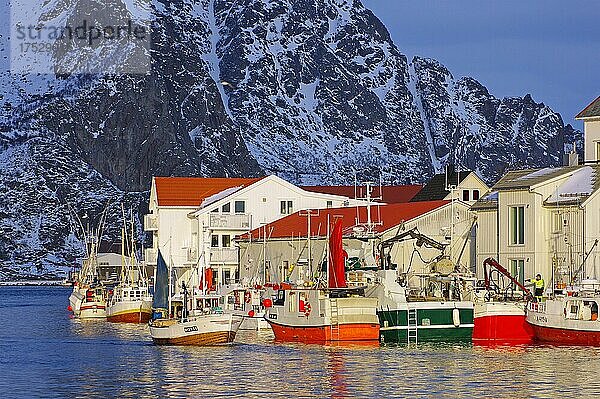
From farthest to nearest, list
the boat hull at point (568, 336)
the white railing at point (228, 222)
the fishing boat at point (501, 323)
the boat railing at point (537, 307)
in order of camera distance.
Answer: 1. the white railing at point (228, 222)
2. the fishing boat at point (501, 323)
3. the boat railing at point (537, 307)
4. the boat hull at point (568, 336)

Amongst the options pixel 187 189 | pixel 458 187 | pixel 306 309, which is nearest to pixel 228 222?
pixel 187 189

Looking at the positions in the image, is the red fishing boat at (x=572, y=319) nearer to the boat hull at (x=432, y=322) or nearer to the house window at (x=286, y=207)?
the boat hull at (x=432, y=322)

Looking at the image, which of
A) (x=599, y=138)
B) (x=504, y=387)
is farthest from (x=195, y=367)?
(x=599, y=138)

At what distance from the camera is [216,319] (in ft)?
221

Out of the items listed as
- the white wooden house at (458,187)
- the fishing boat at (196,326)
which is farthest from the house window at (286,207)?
the fishing boat at (196,326)

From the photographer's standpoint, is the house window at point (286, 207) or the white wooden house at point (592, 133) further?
the house window at point (286, 207)

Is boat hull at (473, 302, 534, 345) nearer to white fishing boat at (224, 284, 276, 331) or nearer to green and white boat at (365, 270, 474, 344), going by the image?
green and white boat at (365, 270, 474, 344)

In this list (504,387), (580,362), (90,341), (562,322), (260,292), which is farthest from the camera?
(260,292)

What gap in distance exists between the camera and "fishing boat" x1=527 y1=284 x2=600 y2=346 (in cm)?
6431

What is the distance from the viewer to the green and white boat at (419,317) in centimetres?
6712

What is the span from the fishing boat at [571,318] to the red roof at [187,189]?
53072 mm

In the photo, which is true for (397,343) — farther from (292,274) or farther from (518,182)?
(292,274)

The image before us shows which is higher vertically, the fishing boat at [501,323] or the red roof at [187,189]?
the red roof at [187,189]

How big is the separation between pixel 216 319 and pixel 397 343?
8530mm
